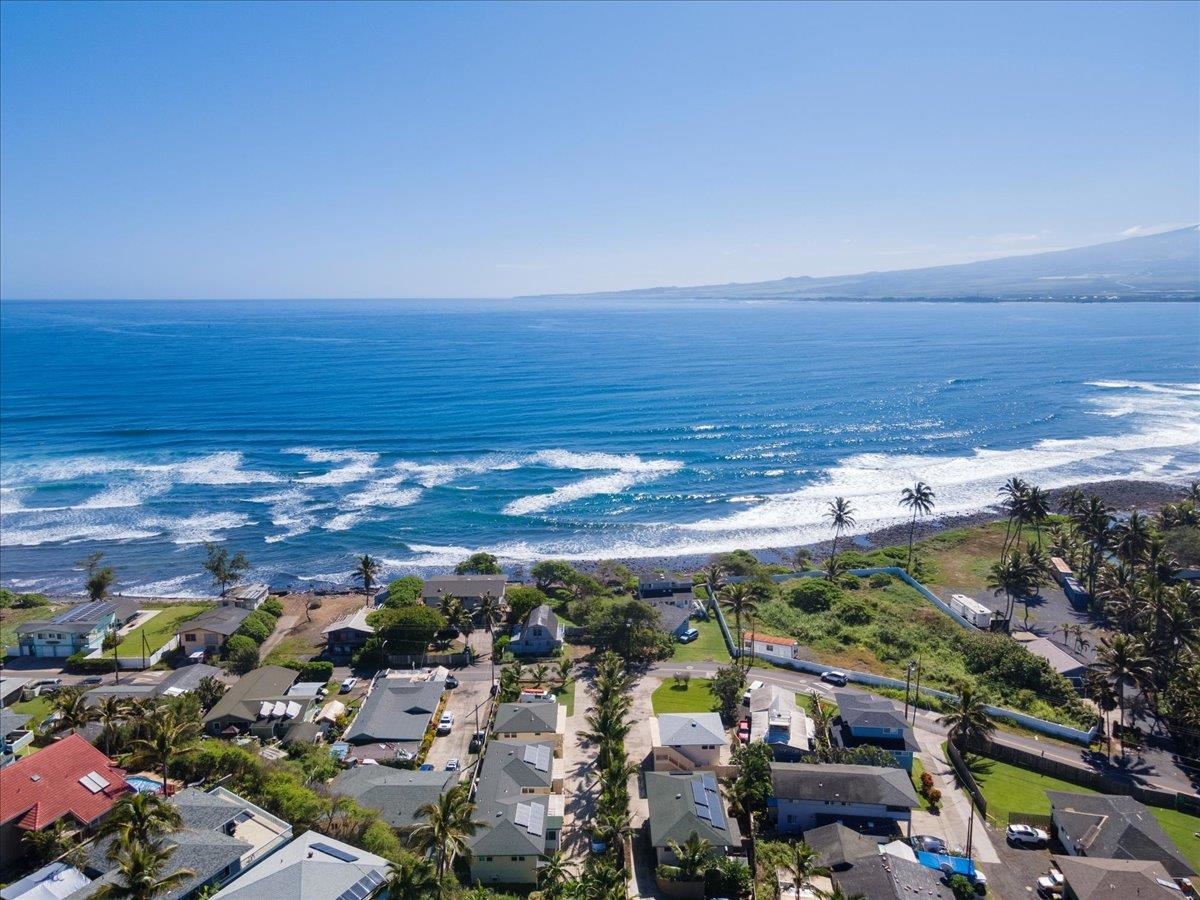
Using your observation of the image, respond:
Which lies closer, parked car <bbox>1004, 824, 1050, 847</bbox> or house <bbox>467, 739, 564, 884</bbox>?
house <bbox>467, 739, 564, 884</bbox>

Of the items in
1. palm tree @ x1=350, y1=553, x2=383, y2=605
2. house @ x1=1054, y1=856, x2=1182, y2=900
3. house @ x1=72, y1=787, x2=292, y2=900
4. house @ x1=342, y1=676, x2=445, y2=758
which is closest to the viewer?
house @ x1=72, y1=787, x2=292, y2=900

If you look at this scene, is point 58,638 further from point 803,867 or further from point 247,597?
point 803,867

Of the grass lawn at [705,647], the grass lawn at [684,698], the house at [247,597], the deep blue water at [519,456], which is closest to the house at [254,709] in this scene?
the house at [247,597]

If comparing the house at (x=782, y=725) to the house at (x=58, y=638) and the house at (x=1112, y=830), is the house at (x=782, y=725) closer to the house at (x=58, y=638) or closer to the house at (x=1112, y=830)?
the house at (x=1112, y=830)

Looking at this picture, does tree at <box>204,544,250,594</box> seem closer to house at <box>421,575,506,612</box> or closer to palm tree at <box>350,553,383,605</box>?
palm tree at <box>350,553,383,605</box>

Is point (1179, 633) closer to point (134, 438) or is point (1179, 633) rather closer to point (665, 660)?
point (665, 660)

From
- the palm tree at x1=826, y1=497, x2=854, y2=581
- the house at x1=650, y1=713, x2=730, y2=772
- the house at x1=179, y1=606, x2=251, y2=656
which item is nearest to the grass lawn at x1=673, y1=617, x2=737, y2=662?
the house at x1=650, y1=713, x2=730, y2=772
